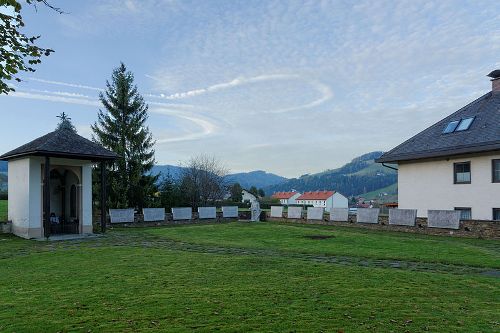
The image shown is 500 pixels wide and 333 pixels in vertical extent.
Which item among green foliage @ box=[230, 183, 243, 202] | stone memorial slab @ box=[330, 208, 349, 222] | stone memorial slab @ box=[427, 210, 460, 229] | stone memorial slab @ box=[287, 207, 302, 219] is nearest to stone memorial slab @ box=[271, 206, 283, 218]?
stone memorial slab @ box=[287, 207, 302, 219]

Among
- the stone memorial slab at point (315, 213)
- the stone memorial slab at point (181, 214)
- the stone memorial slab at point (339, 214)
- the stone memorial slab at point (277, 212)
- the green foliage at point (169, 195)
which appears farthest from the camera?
the green foliage at point (169, 195)

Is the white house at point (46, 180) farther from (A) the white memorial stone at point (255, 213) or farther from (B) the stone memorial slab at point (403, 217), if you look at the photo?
(B) the stone memorial slab at point (403, 217)

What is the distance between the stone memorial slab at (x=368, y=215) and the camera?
85.4ft

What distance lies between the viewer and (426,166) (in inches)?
1034

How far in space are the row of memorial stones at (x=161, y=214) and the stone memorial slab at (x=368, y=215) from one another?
39.0 feet

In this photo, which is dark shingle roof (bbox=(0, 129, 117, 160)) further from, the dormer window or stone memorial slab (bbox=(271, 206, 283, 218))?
the dormer window

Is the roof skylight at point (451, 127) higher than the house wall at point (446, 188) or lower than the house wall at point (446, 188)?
higher

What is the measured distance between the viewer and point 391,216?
81.4 feet

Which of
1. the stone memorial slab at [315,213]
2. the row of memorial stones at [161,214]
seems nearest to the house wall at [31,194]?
the row of memorial stones at [161,214]

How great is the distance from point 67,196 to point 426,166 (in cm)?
2222

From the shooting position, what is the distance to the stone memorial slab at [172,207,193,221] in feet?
105

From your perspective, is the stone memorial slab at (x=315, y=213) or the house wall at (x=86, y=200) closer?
the house wall at (x=86, y=200)

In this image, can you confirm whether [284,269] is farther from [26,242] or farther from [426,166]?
[426,166]

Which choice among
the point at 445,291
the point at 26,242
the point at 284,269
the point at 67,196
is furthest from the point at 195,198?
the point at 445,291
